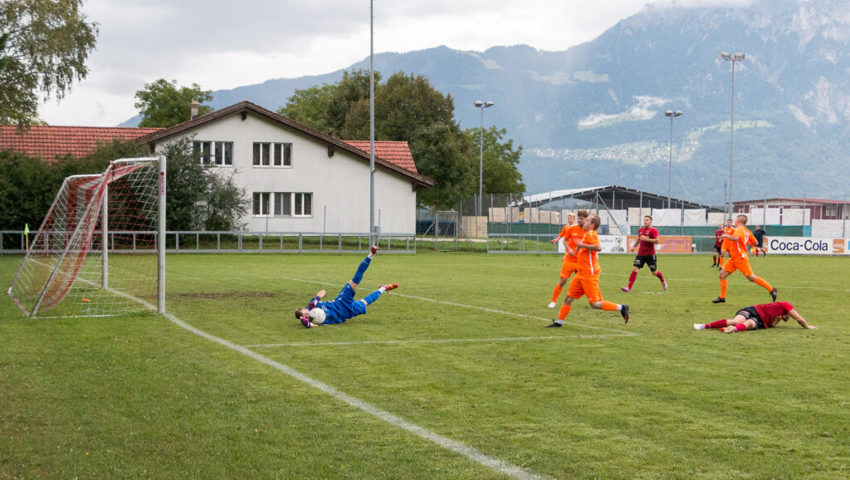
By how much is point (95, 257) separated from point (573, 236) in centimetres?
1611

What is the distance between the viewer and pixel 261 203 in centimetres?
4709

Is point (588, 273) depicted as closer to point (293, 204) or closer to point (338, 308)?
point (338, 308)

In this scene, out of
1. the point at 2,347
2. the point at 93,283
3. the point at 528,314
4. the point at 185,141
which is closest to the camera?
the point at 2,347

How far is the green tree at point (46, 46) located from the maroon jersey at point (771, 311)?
30068mm

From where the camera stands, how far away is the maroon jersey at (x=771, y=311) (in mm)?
12188

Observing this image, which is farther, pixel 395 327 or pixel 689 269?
pixel 689 269

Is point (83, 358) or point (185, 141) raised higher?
point (185, 141)

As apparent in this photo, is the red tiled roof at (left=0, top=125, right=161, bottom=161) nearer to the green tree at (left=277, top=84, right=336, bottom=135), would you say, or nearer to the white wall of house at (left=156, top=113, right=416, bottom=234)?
the white wall of house at (left=156, top=113, right=416, bottom=234)

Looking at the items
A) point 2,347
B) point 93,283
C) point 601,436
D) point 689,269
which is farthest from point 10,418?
point 689,269

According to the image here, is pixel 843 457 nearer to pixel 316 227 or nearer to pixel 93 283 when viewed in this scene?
pixel 93 283

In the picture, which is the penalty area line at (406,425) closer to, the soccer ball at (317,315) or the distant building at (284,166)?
the soccer ball at (317,315)

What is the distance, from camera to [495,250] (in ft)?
147

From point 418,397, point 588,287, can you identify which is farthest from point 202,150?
point 418,397

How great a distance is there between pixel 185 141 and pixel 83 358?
34.3 metres
